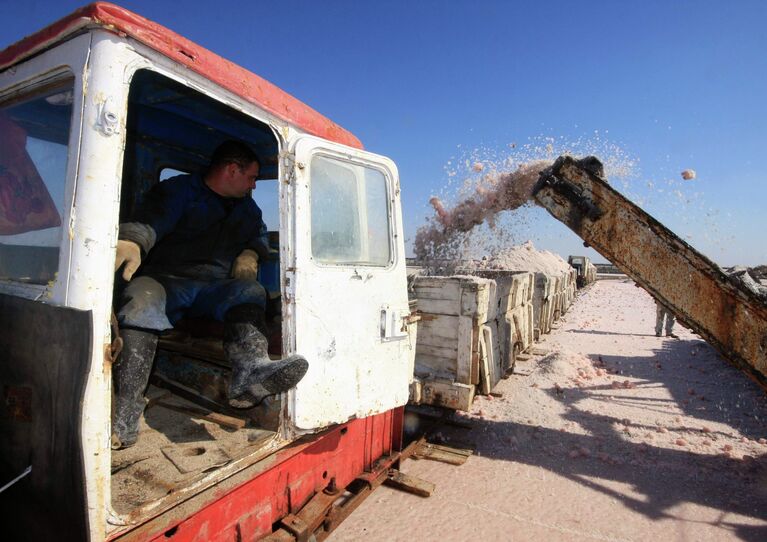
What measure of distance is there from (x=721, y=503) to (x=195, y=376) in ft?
14.9

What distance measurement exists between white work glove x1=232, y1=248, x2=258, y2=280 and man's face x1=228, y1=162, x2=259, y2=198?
44 cm

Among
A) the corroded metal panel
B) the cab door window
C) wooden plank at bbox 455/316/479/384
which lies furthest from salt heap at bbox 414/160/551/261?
the cab door window

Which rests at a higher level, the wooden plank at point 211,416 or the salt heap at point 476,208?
the salt heap at point 476,208

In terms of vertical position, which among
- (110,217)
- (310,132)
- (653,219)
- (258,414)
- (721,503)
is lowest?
(721,503)

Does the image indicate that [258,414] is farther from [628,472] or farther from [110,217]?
[628,472]

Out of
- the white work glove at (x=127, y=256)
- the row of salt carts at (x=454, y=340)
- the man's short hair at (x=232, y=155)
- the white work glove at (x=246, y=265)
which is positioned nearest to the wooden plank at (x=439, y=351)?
the row of salt carts at (x=454, y=340)

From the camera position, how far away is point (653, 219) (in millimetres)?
3645

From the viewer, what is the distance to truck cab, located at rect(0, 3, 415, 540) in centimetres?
153

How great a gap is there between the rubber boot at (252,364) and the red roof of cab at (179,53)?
1.19 m

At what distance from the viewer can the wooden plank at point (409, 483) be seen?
3574 mm

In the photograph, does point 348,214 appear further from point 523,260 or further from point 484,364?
point 523,260

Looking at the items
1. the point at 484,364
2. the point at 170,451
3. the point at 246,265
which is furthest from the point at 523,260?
the point at 170,451

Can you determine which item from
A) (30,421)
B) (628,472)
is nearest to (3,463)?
(30,421)

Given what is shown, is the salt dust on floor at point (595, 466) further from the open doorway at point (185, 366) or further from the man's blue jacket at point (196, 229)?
the man's blue jacket at point (196, 229)
